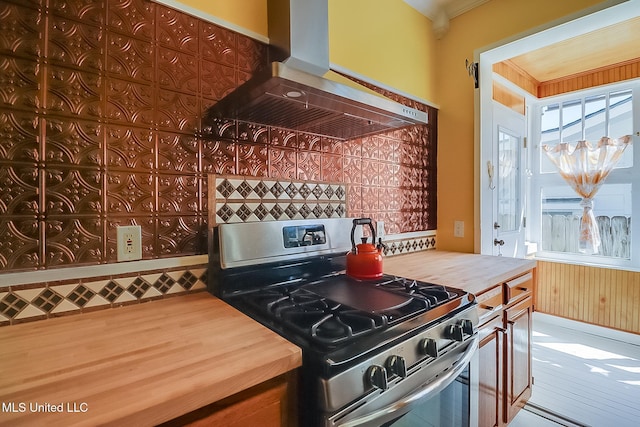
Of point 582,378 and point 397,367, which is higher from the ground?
point 397,367

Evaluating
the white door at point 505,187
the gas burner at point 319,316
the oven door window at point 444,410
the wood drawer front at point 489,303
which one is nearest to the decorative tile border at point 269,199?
the gas burner at point 319,316

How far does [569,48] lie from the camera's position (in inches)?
96.6

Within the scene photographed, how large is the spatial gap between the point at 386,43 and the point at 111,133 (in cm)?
172

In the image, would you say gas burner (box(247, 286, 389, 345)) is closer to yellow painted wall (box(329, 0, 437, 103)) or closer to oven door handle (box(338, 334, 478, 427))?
oven door handle (box(338, 334, 478, 427))

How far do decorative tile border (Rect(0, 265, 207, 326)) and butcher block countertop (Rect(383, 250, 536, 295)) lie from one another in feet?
3.23

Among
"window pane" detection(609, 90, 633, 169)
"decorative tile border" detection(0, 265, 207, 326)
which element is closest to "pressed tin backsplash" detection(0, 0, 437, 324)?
"decorative tile border" detection(0, 265, 207, 326)

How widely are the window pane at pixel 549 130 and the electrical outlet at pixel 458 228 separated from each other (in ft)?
5.58

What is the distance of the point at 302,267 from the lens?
53.6 inches

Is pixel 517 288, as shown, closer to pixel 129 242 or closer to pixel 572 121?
pixel 129 242

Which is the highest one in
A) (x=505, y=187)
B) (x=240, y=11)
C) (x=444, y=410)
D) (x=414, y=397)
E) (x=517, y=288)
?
(x=240, y=11)

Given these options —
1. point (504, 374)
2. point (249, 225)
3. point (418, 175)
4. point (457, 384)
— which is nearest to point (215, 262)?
point (249, 225)

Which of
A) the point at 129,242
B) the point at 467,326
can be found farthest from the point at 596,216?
the point at 129,242

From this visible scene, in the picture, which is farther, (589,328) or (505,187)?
(589,328)

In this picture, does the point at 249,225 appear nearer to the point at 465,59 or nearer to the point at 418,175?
the point at 418,175
